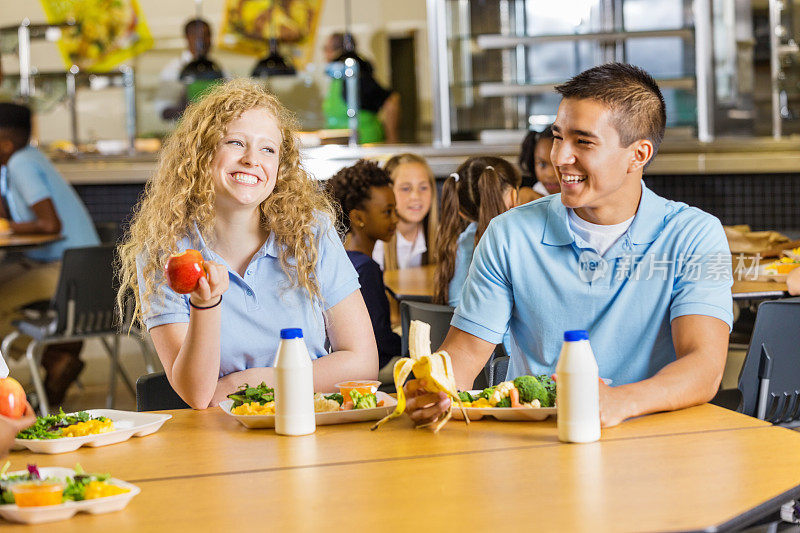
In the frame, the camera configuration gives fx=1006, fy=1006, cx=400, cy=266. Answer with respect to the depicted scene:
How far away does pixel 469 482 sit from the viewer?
4.27 feet

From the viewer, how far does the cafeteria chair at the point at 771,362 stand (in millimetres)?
Result: 2352

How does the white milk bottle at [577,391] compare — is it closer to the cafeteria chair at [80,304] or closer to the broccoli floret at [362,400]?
the broccoli floret at [362,400]

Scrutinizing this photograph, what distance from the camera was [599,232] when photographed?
78.6 inches

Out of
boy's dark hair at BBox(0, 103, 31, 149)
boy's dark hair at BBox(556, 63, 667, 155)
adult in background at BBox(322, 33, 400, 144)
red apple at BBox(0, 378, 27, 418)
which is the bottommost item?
red apple at BBox(0, 378, 27, 418)

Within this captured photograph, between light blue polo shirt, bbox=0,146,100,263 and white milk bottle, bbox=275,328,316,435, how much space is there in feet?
11.7

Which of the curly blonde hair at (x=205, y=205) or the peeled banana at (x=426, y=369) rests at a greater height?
the curly blonde hair at (x=205, y=205)

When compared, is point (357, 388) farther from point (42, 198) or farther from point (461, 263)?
point (42, 198)

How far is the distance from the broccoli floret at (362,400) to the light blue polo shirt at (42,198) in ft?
11.5

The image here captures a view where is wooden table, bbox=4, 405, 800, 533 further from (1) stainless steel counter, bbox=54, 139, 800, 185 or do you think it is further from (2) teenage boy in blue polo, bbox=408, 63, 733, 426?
(1) stainless steel counter, bbox=54, 139, 800, 185

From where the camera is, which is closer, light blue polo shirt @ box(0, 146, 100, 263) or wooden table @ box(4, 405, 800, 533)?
wooden table @ box(4, 405, 800, 533)

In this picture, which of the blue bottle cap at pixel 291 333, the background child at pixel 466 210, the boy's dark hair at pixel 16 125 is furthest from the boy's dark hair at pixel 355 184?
the boy's dark hair at pixel 16 125

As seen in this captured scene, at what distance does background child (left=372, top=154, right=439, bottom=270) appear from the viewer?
4.27 m

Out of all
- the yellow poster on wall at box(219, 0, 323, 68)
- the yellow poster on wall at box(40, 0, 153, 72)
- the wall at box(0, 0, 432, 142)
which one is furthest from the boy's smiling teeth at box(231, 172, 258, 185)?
the yellow poster on wall at box(40, 0, 153, 72)

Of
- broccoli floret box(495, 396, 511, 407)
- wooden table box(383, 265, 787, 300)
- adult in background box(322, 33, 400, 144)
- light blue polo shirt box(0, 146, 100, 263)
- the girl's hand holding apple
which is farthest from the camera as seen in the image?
adult in background box(322, 33, 400, 144)
